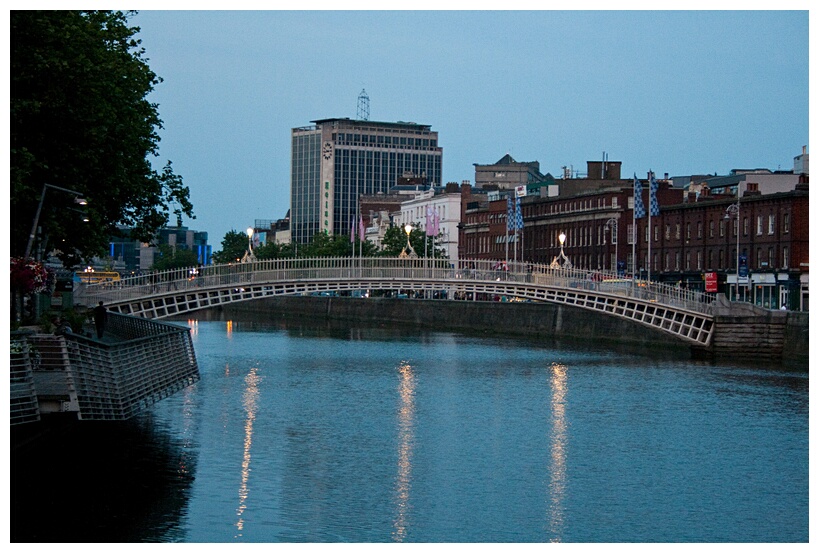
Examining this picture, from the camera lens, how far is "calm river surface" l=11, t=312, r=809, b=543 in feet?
79.1

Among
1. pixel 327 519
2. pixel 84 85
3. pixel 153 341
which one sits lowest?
pixel 327 519

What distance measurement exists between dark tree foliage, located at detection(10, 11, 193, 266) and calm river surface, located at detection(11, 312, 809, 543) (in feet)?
19.1

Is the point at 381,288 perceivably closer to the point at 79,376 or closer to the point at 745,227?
the point at 745,227

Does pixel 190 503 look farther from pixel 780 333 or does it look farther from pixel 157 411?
pixel 780 333

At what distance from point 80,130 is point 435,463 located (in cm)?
1191

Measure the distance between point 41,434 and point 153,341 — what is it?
25.5 ft

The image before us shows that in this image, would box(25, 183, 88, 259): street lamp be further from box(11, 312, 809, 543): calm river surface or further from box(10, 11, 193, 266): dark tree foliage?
box(11, 312, 809, 543): calm river surface

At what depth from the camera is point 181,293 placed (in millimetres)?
60031

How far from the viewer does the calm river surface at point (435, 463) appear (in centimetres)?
2411

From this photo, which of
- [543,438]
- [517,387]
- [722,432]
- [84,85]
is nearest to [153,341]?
[84,85]

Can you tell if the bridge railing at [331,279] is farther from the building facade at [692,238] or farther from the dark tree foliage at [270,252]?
the dark tree foliage at [270,252]

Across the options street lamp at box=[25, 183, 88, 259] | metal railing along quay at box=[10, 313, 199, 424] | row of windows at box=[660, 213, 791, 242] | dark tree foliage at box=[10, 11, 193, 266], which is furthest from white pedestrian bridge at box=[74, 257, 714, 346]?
metal railing along quay at box=[10, 313, 199, 424]
